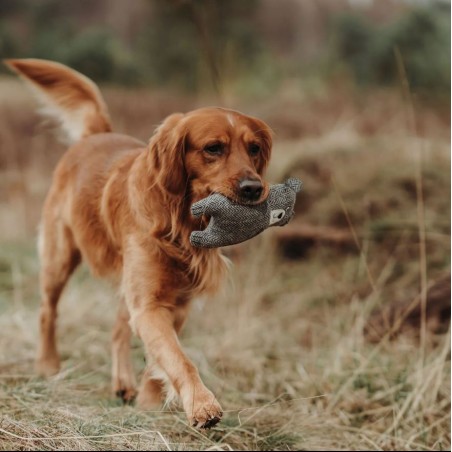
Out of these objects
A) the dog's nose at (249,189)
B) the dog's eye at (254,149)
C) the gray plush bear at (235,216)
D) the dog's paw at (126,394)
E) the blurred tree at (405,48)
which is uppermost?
the dog's eye at (254,149)

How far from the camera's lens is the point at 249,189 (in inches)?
101

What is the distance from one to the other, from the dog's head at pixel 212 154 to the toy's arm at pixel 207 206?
59 millimetres

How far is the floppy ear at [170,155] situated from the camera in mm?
2834

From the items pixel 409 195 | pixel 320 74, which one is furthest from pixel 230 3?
pixel 409 195

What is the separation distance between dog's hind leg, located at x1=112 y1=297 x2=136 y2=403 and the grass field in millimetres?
82

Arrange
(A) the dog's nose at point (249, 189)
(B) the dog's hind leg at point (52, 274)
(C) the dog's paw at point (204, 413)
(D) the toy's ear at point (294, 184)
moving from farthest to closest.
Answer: (B) the dog's hind leg at point (52, 274)
(D) the toy's ear at point (294, 184)
(A) the dog's nose at point (249, 189)
(C) the dog's paw at point (204, 413)

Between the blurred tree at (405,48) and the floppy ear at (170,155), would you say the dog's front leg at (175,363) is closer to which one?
the floppy ear at (170,155)

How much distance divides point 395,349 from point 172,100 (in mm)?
7813

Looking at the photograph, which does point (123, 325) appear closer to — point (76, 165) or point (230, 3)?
point (76, 165)

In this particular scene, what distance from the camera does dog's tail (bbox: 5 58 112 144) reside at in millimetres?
4031

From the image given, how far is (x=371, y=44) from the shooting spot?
38.5 ft

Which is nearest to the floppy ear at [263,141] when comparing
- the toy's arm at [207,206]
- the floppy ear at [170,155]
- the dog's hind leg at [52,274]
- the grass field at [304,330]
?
the floppy ear at [170,155]

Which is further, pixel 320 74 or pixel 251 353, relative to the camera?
pixel 320 74

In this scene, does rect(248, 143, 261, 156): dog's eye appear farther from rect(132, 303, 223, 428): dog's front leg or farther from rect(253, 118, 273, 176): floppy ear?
rect(132, 303, 223, 428): dog's front leg
